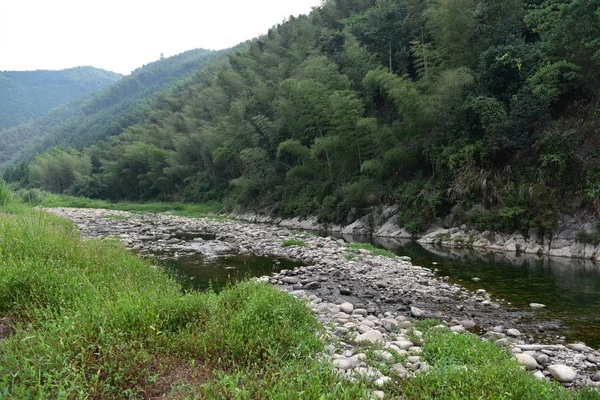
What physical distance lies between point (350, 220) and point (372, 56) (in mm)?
16390

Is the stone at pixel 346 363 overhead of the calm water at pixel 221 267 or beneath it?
overhead

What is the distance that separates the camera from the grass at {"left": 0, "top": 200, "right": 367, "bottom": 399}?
3.01 meters

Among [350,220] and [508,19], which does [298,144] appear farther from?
[508,19]

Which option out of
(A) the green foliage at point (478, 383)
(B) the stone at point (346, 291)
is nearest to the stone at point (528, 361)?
(A) the green foliage at point (478, 383)

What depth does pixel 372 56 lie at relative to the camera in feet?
106

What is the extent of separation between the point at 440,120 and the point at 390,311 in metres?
17.0

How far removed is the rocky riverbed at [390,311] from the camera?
4664 mm

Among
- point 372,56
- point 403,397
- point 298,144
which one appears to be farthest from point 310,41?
point 403,397

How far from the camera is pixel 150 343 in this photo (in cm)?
379

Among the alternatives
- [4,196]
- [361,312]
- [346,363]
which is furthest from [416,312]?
[4,196]

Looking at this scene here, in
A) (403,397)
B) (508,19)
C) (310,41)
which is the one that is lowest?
(403,397)

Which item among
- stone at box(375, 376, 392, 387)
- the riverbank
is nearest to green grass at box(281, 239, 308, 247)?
the riverbank

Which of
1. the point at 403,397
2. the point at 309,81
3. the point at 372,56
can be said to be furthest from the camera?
the point at 372,56

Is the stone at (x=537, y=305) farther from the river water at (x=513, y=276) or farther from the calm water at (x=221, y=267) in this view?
the calm water at (x=221, y=267)
